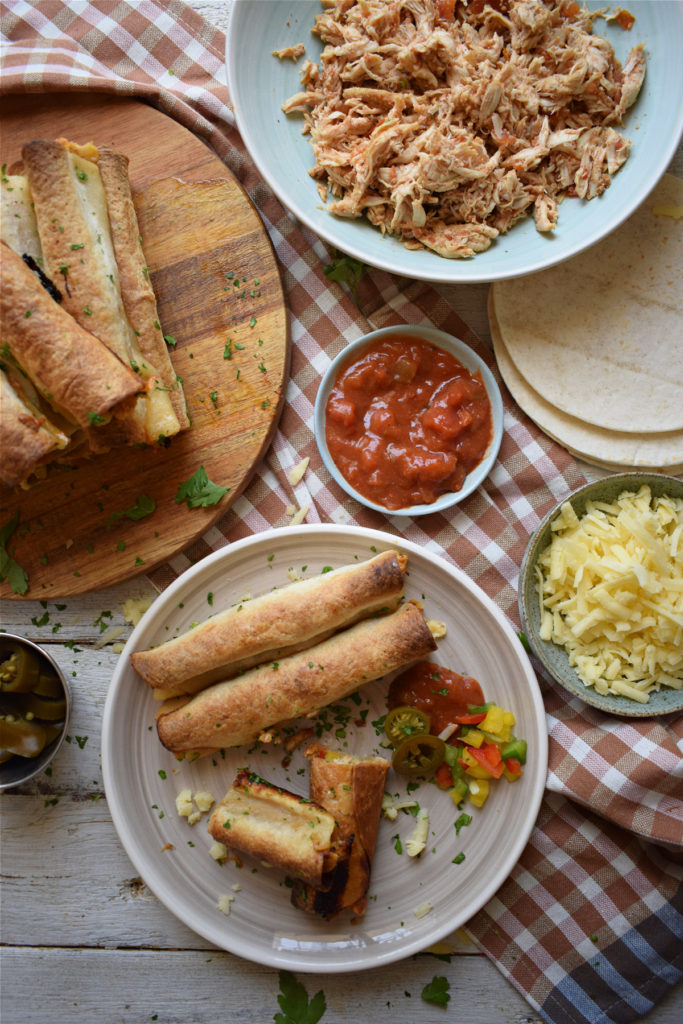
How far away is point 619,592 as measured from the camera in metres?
3.33

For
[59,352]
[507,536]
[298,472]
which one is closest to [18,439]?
Result: [59,352]

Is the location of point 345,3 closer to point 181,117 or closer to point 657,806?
point 181,117

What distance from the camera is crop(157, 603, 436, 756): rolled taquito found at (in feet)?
11.2

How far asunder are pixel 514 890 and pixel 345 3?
4.54 m

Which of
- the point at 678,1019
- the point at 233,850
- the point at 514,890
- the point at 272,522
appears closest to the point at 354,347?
the point at 272,522

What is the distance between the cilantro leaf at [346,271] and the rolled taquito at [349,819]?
7.99 feet

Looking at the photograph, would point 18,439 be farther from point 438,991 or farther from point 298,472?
point 438,991

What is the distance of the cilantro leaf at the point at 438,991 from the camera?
3709 millimetres

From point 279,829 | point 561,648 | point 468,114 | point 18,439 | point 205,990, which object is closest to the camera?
point 18,439

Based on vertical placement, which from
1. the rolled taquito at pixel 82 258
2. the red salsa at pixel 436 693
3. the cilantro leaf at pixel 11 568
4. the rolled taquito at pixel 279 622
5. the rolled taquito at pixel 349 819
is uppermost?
the rolled taquito at pixel 82 258

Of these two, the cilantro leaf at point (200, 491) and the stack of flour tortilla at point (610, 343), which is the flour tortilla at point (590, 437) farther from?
the cilantro leaf at point (200, 491)

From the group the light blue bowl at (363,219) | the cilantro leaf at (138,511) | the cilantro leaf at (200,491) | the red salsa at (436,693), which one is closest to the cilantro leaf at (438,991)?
the red salsa at (436,693)

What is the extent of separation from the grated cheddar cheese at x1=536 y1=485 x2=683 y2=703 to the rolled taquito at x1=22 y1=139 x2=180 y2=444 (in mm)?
2081

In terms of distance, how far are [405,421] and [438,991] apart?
303 cm
